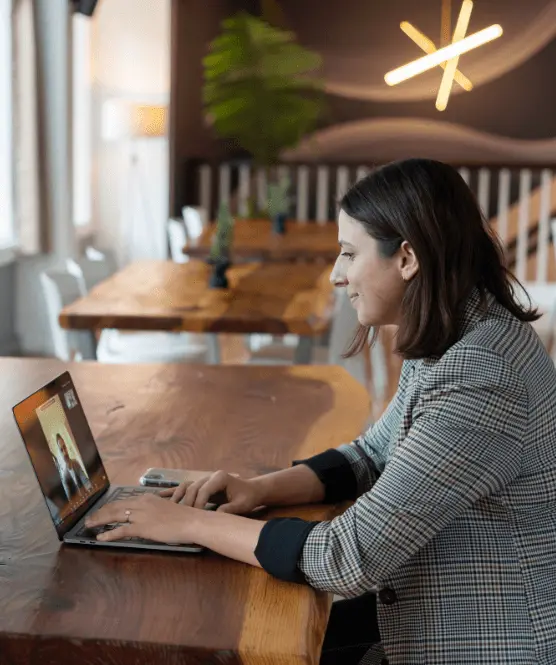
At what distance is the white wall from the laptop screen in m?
6.50

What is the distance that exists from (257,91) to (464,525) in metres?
6.93

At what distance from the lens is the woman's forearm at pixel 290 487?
5.11 ft

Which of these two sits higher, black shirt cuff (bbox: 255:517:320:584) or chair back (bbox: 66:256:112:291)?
black shirt cuff (bbox: 255:517:320:584)

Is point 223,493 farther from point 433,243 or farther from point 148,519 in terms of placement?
point 433,243

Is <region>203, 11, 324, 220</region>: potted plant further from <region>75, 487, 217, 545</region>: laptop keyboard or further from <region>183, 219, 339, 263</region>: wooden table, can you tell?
<region>75, 487, 217, 545</region>: laptop keyboard

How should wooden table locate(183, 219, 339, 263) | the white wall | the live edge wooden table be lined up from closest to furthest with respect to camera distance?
the live edge wooden table, wooden table locate(183, 219, 339, 263), the white wall

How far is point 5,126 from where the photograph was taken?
19.1ft

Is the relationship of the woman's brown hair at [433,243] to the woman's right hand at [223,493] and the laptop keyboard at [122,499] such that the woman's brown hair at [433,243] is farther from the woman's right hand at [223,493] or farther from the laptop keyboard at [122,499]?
the laptop keyboard at [122,499]

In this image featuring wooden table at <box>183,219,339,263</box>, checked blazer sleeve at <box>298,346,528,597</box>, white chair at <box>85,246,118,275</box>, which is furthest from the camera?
wooden table at <box>183,219,339,263</box>

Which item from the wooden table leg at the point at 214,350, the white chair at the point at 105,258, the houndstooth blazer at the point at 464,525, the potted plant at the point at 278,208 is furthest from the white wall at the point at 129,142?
the houndstooth blazer at the point at 464,525

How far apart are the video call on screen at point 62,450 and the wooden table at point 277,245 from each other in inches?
Answer: 146

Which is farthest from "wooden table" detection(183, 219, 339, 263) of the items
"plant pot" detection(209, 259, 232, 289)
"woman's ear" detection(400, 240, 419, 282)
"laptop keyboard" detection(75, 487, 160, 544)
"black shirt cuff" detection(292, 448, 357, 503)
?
"woman's ear" detection(400, 240, 419, 282)

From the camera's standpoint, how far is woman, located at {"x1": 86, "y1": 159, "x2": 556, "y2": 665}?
1290mm

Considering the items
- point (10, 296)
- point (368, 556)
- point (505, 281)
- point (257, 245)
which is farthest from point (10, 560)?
point (10, 296)
